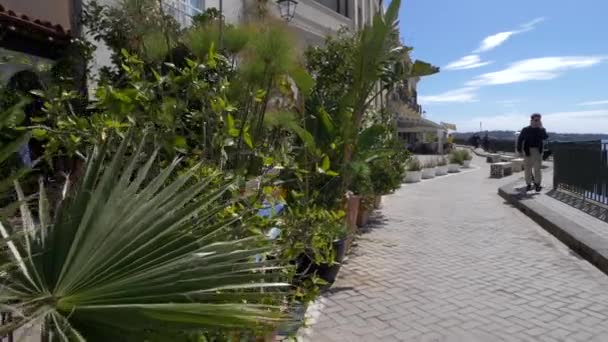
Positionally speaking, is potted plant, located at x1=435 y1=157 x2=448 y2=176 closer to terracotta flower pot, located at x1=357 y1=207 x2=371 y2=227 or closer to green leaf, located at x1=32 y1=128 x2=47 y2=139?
terracotta flower pot, located at x1=357 y1=207 x2=371 y2=227

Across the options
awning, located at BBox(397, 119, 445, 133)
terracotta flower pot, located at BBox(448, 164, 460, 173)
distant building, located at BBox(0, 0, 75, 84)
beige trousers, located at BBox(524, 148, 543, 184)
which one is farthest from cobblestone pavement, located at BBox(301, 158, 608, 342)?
awning, located at BBox(397, 119, 445, 133)

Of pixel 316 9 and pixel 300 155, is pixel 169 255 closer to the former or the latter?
pixel 300 155

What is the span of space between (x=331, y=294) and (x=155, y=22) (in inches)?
130

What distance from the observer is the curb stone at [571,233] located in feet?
18.6

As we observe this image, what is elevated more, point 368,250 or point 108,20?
point 108,20

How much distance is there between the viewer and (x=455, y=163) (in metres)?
22.0

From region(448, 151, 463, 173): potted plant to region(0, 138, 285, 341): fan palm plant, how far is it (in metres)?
20.5

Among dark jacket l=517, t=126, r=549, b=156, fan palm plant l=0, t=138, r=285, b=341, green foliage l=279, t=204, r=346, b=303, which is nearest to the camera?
fan palm plant l=0, t=138, r=285, b=341

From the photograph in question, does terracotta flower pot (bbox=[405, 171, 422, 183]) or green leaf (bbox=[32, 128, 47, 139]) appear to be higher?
green leaf (bbox=[32, 128, 47, 139])

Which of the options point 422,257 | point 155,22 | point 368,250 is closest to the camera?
point 155,22

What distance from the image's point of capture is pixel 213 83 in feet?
11.2

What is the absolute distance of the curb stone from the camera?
18.6 feet

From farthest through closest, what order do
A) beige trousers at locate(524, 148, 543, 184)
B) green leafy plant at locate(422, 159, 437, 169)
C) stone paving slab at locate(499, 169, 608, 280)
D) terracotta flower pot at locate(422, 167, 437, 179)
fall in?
green leafy plant at locate(422, 159, 437, 169) → terracotta flower pot at locate(422, 167, 437, 179) → beige trousers at locate(524, 148, 543, 184) → stone paving slab at locate(499, 169, 608, 280)

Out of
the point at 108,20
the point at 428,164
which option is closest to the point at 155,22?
the point at 108,20
